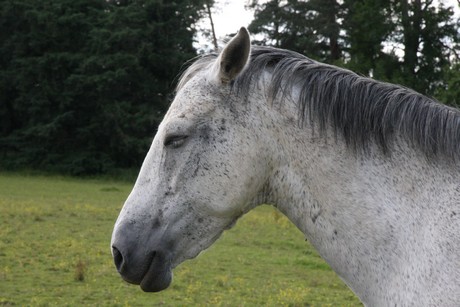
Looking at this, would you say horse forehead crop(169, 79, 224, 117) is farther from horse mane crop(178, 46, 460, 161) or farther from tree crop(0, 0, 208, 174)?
tree crop(0, 0, 208, 174)

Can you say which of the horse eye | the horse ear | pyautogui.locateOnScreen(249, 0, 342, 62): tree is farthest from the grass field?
pyautogui.locateOnScreen(249, 0, 342, 62): tree

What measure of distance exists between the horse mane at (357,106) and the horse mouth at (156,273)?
831mm

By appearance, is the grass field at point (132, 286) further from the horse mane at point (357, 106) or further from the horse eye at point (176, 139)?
the horse mane at point (357, 106)

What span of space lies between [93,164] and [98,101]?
3836 mm

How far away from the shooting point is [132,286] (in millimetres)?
8531

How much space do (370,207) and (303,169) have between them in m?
0.33

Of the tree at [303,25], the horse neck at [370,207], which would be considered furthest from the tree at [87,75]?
the horse neck at [370,207]

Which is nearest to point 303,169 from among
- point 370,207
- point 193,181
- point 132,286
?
point 370,207

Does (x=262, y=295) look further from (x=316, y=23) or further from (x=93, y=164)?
(x=93, y=164)

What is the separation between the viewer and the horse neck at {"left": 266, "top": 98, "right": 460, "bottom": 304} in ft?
7.37

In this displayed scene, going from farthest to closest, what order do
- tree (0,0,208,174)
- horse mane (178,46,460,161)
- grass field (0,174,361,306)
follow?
tree (0,0,208,174)
grass field (0,174,361,306)
horse mane (178,46,460,161)

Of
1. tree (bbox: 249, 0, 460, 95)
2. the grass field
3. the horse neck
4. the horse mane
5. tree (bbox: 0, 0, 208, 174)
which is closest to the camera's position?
the horse neck

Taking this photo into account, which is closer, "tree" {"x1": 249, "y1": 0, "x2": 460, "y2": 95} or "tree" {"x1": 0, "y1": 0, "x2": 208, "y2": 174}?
"tree" {"x1": 249, "y1": 0, "x2": 460, "y2": 95}

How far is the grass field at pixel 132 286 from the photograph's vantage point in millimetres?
7852
